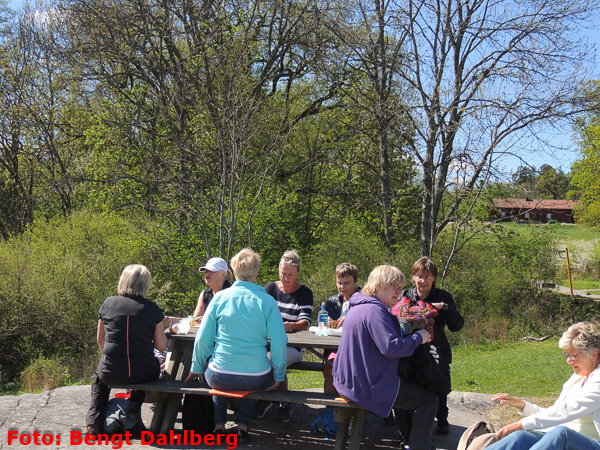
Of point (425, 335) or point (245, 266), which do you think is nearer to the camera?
point (425, 335)

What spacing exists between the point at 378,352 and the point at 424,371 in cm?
42

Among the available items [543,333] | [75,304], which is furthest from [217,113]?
[543,333]

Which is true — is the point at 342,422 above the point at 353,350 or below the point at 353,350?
below

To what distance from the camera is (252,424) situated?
5.46 meters

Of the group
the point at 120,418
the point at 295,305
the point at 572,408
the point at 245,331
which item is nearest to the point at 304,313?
the point at 295,305

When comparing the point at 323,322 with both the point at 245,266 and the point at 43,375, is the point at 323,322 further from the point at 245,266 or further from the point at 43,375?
the point at 43,375

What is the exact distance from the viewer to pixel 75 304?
464 inches

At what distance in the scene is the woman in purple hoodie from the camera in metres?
4.09

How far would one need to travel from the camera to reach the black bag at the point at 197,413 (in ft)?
16.2

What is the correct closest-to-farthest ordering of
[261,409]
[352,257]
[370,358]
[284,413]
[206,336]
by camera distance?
[370,358] < [206,336] < [284,413] < [261,409] < [352,257]

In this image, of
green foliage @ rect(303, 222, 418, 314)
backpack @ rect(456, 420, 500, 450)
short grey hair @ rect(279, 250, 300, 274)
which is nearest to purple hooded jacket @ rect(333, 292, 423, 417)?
backpack @ rect(456, 420, 500, 450)

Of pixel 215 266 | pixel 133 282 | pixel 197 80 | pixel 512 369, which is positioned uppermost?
pixel 197 80

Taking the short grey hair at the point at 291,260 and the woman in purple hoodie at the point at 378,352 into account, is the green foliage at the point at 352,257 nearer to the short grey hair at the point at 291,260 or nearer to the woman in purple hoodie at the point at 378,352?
the short grey hair at the point at 291,260

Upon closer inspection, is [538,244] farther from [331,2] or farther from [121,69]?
[121,69]
